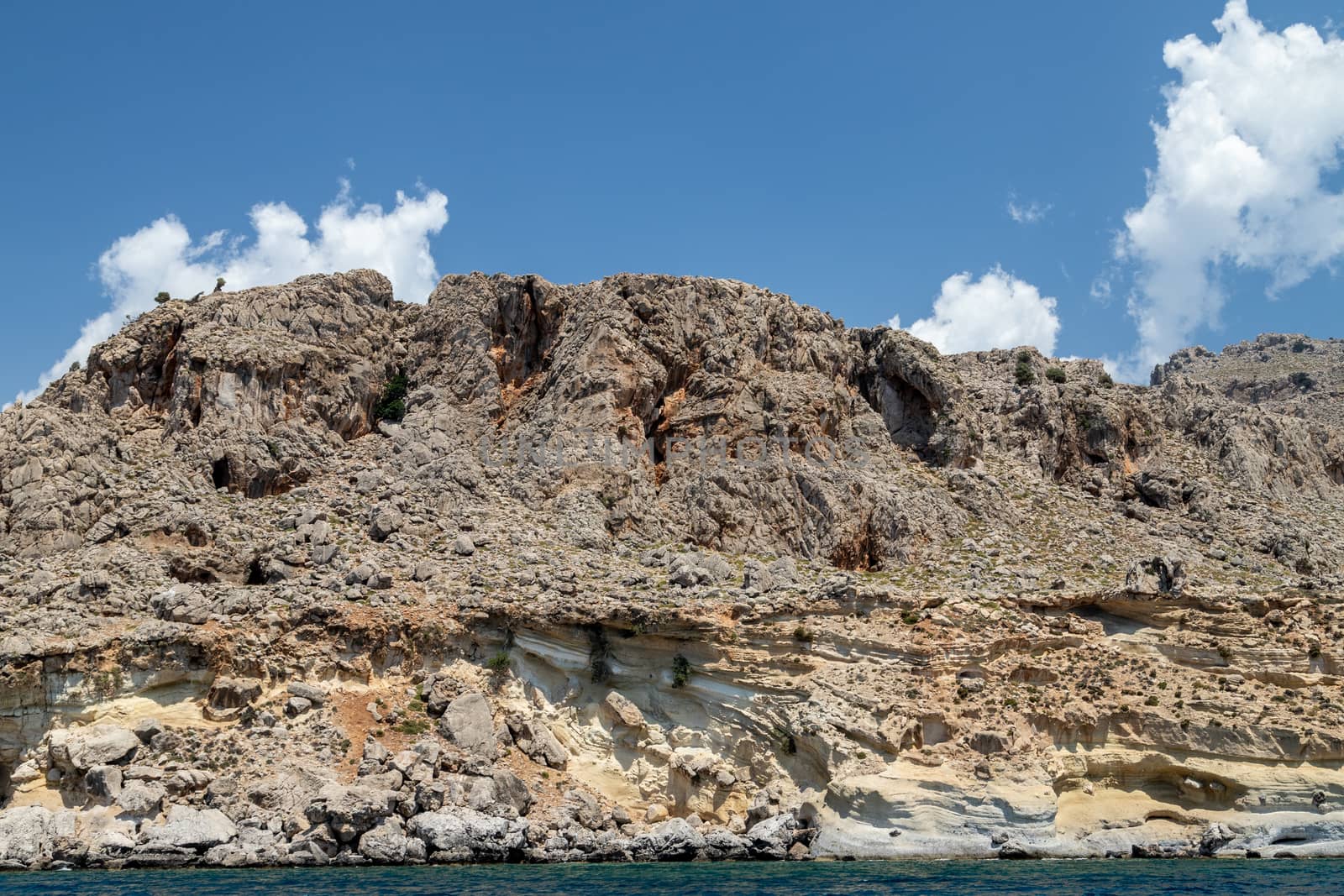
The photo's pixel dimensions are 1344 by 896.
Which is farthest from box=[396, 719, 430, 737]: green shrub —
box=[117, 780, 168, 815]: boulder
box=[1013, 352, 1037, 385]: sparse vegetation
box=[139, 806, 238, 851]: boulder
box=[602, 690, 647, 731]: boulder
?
box=[1013, 352, 1037, 385]: sparse vegetation

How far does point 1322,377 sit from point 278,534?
9526cm

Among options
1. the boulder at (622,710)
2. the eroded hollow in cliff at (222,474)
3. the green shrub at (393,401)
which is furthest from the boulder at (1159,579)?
the eroded hollow in cliff at (222,474)

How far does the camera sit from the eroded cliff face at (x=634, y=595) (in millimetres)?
47875

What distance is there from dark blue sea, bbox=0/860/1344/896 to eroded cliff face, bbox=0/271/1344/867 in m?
2.48

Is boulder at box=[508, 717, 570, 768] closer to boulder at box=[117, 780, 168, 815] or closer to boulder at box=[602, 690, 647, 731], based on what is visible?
boulder at box=[602, 690, 647, 731]

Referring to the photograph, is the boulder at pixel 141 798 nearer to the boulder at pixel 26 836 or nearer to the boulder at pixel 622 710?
the boulder at pixel 26 836

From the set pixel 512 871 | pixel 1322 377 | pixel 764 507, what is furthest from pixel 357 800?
pixel 1322 377

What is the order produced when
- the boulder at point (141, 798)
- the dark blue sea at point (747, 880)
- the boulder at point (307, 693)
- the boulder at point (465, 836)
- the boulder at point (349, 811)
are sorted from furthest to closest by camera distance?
1. the boulder at point (307, 693)
2. the boulder at point (141, 798)
3. the boulder at point (465, 836)
4. the boulder at point (349, 811)
5. the dark blue sea at point (747, 880)

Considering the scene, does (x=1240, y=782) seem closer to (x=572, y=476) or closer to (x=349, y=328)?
(x=572, y=476)

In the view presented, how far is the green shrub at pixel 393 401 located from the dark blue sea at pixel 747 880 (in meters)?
35.5

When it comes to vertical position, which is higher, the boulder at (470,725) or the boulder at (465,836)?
the boulder at (470,725)

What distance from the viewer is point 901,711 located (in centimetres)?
5103

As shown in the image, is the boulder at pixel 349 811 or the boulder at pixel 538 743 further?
the boulder at pixel 538 743

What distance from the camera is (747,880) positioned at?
132ft
